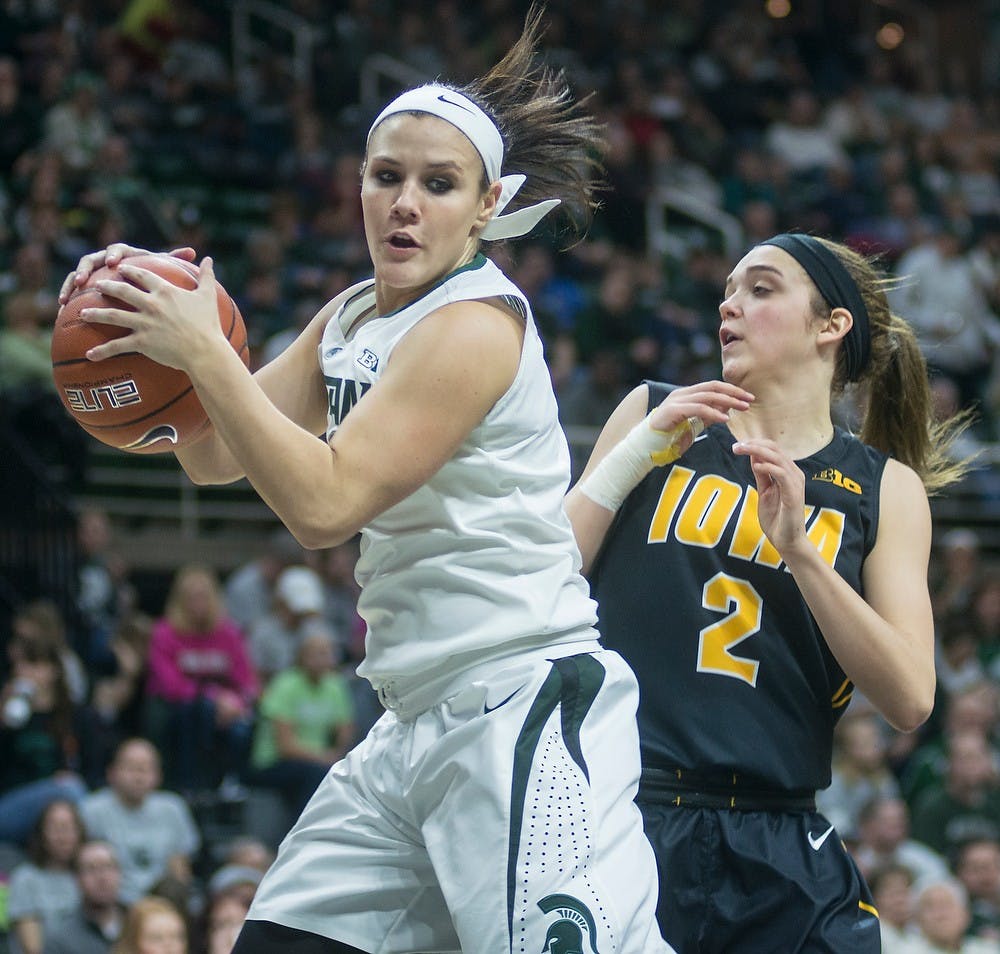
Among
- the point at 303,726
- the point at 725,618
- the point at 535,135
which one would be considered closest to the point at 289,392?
the point at 535,135

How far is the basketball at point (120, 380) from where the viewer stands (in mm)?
2732

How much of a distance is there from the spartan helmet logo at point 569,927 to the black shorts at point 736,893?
604mm

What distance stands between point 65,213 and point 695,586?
302 inches

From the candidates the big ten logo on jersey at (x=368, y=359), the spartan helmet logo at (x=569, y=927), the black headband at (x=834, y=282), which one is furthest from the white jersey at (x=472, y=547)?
the black headband at (x=834, y=282)

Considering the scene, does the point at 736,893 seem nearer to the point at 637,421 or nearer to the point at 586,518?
the point at 586,518

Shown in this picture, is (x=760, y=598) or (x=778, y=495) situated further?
(x=760, y=598)

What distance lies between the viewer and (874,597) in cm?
338

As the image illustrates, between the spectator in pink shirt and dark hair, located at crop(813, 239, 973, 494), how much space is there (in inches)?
192

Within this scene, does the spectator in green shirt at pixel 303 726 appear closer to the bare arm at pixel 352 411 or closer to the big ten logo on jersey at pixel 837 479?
the big ten logo on jersey at pixel 837 479

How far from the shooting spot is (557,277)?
1206 cm

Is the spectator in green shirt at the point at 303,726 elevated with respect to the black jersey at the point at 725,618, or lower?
lower

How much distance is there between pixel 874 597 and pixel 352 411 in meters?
1.24

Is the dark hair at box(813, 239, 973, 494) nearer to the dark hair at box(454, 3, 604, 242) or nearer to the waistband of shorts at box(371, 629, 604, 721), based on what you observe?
the dark hair at box(454, 3, 604, 242)

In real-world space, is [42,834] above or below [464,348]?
below
